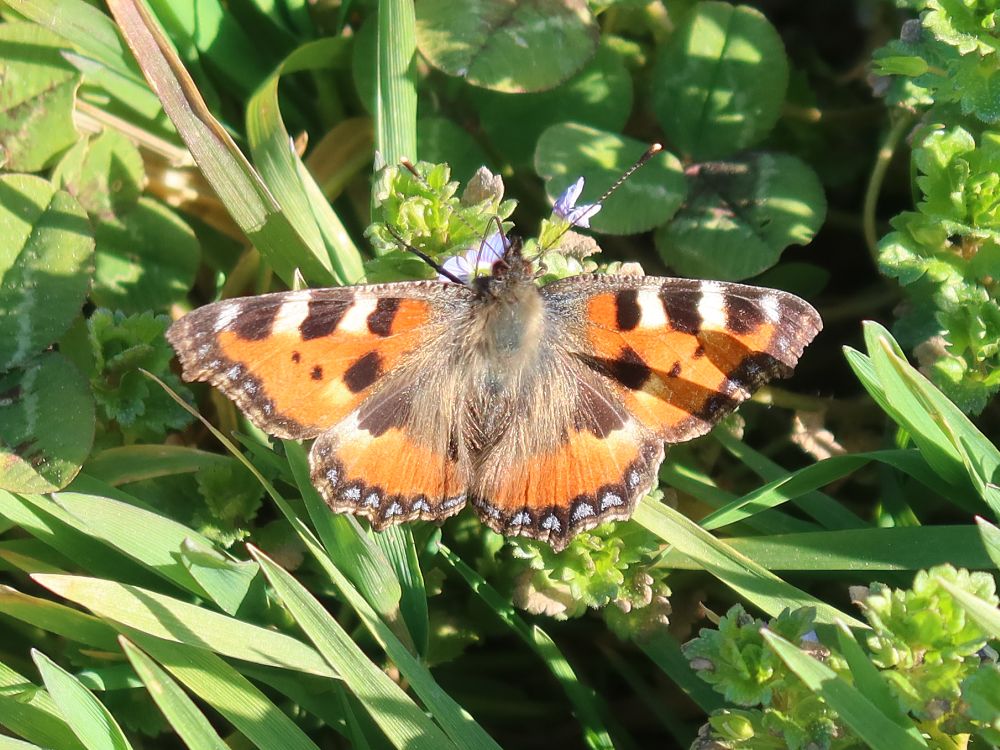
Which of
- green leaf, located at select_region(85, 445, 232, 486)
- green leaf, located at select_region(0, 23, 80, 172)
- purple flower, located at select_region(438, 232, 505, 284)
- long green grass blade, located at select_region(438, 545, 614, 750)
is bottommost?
long green grass blade, located at select_region(438, 545, 614, 750)

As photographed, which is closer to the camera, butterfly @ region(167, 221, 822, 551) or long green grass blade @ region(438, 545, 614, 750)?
butterfly @ region(167, 221, 822, 551)

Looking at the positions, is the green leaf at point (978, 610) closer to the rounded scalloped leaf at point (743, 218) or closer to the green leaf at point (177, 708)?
the rounded scalloped leaf at point (743, 218)

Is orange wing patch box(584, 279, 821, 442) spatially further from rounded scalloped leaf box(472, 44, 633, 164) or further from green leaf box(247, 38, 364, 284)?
rounded scalloped leaf box(472, 44, 633, 164)

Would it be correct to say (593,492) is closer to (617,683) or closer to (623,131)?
(617,683)

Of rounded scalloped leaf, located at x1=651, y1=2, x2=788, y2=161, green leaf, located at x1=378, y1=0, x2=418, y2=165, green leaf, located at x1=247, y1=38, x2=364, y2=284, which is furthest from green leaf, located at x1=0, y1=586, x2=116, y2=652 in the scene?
rounded scalloped leaf, located at x1=651, y1=2, x2=788, y2=161

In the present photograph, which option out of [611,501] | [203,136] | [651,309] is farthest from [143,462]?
[651,309]

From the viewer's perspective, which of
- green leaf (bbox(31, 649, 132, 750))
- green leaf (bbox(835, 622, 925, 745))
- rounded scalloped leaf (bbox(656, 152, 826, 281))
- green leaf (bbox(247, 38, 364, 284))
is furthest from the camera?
rounded scalloped leaf (bbox(656, 152, 826, 281))
